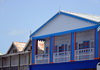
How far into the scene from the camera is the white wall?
78.1ft

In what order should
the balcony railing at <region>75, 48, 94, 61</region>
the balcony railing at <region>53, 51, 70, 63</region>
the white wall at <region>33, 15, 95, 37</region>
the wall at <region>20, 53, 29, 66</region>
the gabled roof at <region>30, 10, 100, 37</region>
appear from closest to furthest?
the gabled roof at <region>30, 10, 100, 37</region>, the balcony railing at <region>75, 48, 94, 61</region>, the white wall at <region>33, 15, 95, 37</region>, the balcony railing at <region>53, 51, 70, 63</region>, the wall at <region>20, 53, 29, 66</region>

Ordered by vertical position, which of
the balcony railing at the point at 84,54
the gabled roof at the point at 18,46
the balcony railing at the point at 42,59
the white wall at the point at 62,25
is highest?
the white wall at the point at 62,25

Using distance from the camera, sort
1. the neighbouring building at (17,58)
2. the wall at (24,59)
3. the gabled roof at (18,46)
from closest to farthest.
Answer: the neighbouring building at (17,58) < the wall at (24,59) < the gabled roof at (18,46)

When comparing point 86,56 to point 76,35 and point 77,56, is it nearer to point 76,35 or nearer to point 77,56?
point 77,56

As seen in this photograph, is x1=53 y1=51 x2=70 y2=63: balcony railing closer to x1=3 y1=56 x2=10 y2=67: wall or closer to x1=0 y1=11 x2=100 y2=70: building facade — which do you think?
x1=0 y1=11 x2=100 y2=70: building facade

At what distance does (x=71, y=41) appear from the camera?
24.3 metres

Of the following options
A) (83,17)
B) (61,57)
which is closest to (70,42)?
(61,57)

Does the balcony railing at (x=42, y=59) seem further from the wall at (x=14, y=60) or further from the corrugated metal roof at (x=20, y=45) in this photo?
the corrugated metal roof at (x=20, y=45)

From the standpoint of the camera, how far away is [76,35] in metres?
26.1

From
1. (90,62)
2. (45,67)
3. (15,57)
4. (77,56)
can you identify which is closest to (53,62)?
(45,67)

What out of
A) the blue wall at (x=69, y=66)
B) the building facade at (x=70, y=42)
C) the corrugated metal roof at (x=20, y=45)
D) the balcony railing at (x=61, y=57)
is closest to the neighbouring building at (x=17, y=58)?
the corrugated metal roof at (x=20, y=45)

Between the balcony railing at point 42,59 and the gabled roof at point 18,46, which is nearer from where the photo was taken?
the balcony railing at point 42,59

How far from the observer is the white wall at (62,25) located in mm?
23806

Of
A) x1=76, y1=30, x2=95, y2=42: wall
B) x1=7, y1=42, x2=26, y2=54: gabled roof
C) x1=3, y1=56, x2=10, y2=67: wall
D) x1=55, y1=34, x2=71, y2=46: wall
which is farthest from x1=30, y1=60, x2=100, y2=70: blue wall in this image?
x1=3, y1=56, x2=10, y2=67: wall
